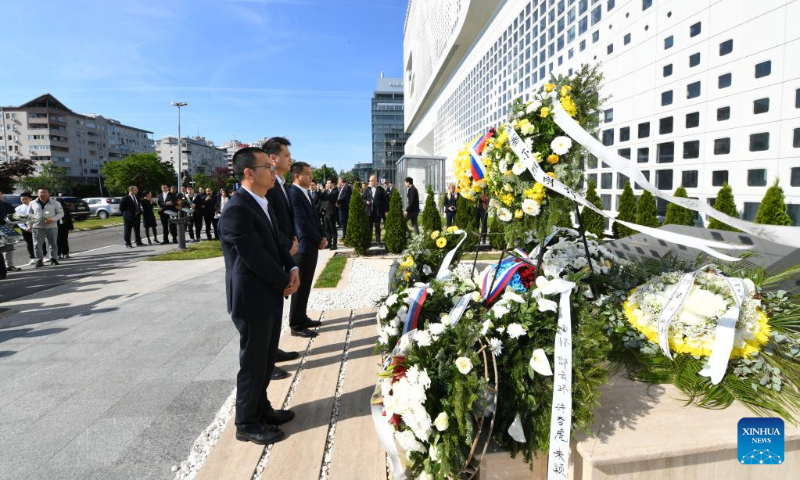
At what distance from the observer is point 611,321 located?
96.4 inches

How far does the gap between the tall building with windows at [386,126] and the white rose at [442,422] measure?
93637 millimetres

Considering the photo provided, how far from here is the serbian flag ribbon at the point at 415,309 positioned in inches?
100

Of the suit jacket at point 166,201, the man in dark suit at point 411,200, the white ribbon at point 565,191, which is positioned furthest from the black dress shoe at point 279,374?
the suit jacket at point 166,201

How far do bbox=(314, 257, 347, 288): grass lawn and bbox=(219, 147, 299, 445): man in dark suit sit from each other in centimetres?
452

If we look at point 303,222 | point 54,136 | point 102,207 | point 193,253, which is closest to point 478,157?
point 303,222

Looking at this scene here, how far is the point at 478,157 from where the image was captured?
8.62 feet

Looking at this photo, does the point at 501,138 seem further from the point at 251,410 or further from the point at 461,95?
the point at 461,95

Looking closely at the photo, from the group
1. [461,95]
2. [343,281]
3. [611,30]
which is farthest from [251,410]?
[461,95]

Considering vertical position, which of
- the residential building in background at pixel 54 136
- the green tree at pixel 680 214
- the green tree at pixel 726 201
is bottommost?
the green tree at pixel 680 214

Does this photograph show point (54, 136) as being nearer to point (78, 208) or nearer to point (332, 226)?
point (78, 208)

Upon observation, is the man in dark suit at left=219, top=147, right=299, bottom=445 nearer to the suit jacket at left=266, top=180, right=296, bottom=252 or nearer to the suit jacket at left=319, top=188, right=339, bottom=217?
the suit jacket at left=266, top=180, right=296, bottom=252

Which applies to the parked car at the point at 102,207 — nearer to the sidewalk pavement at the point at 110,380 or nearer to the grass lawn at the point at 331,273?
the grass lawn at the point at 331,273

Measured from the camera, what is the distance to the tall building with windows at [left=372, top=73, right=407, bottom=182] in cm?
9772

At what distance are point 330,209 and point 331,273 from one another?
13.5 feet
